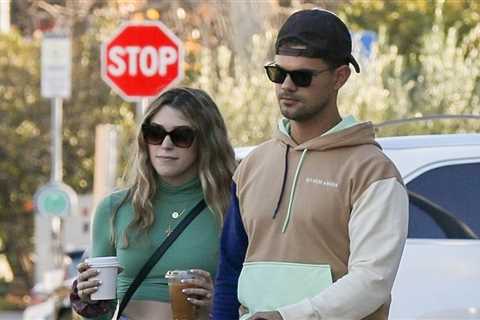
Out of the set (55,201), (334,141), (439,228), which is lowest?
(55,201)

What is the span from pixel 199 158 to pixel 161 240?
0.34 meters

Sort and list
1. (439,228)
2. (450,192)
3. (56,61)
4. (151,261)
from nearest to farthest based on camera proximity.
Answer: (151,261)
(439,228)
(450,192)
(56,61)

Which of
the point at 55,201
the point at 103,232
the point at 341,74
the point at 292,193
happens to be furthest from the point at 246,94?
the point at 292,193

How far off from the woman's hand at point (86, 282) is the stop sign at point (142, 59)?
782 cm

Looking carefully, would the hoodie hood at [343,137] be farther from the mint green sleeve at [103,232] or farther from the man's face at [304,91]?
the mint green sleeve at [103,232]

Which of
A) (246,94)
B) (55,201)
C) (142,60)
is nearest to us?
(142,60)

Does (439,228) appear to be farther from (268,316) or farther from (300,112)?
(268,316)

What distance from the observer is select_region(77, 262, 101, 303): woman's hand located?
4.80m

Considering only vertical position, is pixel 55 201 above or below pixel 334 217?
below

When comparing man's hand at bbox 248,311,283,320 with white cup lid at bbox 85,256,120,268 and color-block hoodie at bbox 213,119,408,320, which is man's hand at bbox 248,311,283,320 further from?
white cup lid at bbox 85,256,120,268

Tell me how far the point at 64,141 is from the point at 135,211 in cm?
2176

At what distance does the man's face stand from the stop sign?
8.49 metres

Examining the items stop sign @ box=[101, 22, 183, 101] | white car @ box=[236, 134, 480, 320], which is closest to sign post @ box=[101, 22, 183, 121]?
stop sign @ box=[101, 22, 183, 101]

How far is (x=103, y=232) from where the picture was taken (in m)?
5.15
